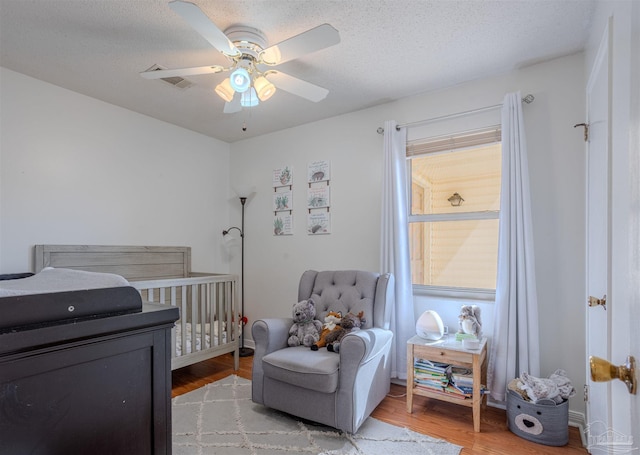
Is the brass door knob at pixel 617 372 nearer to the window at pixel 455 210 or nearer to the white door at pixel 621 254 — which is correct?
the white door at pixel 621 254

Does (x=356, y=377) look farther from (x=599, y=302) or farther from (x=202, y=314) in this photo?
(x=202, y=314)

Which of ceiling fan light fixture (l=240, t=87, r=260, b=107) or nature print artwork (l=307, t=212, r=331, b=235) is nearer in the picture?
ceiling fan light fixture (l=240, t=87, r=260, b=107)

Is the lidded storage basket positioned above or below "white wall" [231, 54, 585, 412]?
below

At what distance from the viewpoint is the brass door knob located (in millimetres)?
689

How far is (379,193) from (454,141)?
2.44ft

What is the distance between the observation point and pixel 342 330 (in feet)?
7.72

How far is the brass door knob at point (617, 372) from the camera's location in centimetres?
69

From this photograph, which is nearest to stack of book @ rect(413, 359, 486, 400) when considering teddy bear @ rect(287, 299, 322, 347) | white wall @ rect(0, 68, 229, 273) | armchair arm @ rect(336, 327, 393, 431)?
armchair arm @ rect(336, 327, 393, 431)

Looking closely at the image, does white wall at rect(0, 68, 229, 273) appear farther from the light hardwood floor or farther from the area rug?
the area rug

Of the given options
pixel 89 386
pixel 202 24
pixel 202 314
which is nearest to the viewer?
pixel 89 386

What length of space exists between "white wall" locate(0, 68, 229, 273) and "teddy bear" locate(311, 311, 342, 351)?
1929mm

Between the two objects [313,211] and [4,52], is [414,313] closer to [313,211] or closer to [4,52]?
[313,211]

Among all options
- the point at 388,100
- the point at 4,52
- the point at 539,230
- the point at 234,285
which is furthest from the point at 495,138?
the point at 4,52

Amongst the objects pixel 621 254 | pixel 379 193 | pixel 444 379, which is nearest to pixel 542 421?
pixel 444 379
